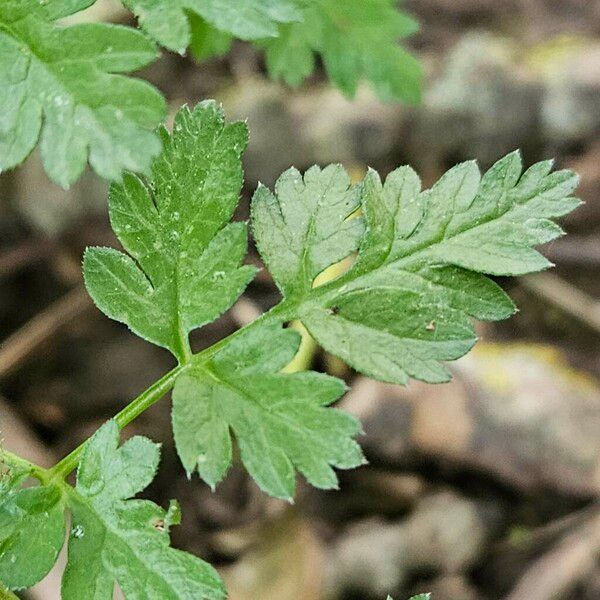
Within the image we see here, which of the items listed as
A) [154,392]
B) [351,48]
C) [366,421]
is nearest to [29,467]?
[154,392]

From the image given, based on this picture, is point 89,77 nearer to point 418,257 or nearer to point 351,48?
point 418,257

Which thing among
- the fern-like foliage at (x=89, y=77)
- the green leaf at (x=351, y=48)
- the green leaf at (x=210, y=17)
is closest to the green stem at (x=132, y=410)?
the fern-like foliage at (x=89, y=77)

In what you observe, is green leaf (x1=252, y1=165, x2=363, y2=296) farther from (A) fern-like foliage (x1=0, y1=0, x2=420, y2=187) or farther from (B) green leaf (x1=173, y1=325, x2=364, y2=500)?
(A) fern-like foliage (x1=0, y1=0, x2=420, y2=187)

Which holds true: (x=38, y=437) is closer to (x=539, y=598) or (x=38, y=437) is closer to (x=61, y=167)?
(x=539, y=598)

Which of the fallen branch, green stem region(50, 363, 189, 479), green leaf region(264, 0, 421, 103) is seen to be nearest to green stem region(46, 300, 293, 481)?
green stem region(50, 363, 189, 479)

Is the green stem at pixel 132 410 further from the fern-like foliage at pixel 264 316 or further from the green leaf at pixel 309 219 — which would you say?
the green leaf at pixel 309 219

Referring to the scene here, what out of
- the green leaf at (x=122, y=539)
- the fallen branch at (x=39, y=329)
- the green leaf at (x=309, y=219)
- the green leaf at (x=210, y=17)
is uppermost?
the green leaf at (x=210, y=17)
